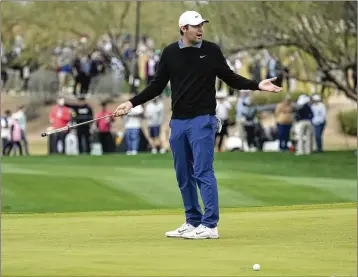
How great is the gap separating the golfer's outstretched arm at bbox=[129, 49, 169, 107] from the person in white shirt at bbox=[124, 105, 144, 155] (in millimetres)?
26191

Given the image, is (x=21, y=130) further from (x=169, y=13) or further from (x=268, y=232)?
(x=268, y=232)

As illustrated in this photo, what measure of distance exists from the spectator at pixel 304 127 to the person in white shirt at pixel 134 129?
16.2 feet

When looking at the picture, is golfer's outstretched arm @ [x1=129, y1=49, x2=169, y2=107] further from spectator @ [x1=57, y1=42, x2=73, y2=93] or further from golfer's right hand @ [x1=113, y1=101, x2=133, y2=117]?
spectator @ [x1=57, y1=42, x2=73, y2=93]

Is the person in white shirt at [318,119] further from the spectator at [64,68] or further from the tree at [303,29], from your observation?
the spectator at [64,68]

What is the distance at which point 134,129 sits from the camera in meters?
39.9

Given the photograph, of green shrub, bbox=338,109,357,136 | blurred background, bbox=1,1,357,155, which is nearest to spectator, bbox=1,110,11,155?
blurred background, bbox=1,1,357,155

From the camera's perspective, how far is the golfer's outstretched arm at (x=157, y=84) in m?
12.6

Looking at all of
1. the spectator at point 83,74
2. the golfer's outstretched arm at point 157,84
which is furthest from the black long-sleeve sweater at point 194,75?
the spectator at point 83,74

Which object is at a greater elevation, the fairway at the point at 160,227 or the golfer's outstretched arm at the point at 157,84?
the golfer's outstretched arm at the point at 157,84

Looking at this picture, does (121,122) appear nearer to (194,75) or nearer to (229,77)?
(229,77)

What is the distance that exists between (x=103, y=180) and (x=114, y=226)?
39.8 ft

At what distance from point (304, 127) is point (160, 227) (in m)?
24.3

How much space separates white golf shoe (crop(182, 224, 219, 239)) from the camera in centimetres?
1205

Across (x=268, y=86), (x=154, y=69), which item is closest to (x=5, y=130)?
(x=154, y=69)
